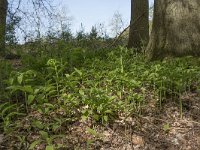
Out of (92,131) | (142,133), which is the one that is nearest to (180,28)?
(142,133)

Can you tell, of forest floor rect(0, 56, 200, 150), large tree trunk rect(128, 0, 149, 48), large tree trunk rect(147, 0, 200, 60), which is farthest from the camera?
large tree trunk rect(128, 0, 149, 48)

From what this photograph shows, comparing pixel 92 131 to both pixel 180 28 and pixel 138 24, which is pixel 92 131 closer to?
pixel 180 28

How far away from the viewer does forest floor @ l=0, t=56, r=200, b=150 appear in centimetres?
351

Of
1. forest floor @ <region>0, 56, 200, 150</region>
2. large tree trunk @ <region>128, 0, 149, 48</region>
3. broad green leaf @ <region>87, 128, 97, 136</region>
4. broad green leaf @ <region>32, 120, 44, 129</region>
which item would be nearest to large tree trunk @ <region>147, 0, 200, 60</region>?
forest floor @ <region>0, 56, 200, 150</region>

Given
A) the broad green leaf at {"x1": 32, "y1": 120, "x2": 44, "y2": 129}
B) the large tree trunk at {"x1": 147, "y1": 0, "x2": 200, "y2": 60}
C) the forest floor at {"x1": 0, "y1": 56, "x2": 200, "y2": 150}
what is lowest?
the forest floor at {"x1": 0, "y1": 56, "x2": 200, "y2": 150}

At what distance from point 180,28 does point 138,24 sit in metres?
2.83

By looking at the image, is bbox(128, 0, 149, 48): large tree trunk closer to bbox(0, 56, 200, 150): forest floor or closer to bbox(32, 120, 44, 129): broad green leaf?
bbox(0, 56, 200, 150): forest floor

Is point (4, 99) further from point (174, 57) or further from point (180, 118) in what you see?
point (174, 57)

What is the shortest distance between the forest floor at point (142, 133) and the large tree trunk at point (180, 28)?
1.56 m

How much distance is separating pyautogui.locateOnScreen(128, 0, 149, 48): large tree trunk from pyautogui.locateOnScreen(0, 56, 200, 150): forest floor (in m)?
3.79

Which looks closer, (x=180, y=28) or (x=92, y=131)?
(x=92, y=131)

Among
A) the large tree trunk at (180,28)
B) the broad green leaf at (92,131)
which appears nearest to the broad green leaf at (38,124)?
the broad green leaf at (92,131)

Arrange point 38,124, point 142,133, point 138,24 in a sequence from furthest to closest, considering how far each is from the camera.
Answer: point 138,24
point 142,133
point 38,124

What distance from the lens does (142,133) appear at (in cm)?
373
